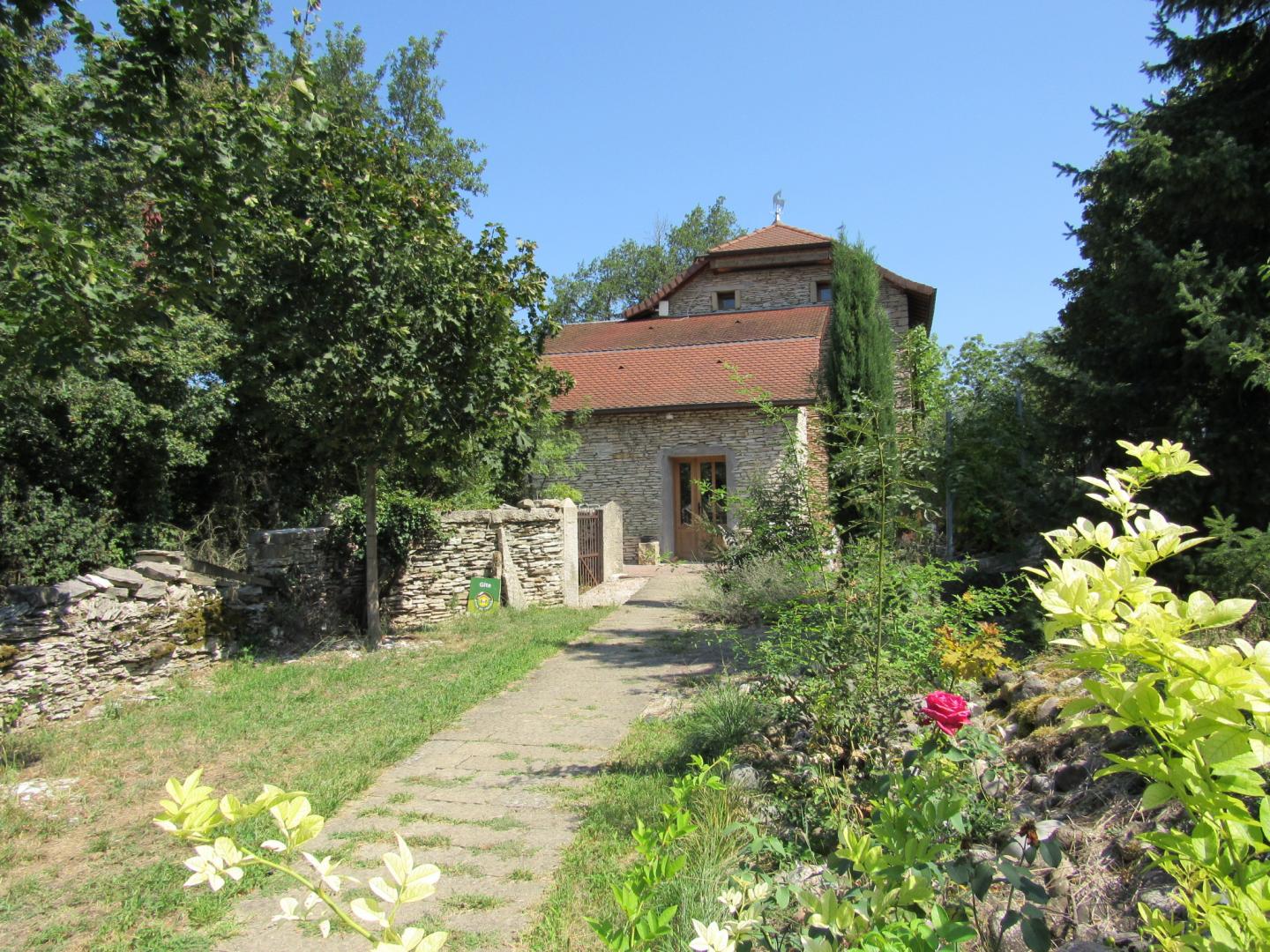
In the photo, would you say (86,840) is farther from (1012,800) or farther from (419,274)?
(419,274)

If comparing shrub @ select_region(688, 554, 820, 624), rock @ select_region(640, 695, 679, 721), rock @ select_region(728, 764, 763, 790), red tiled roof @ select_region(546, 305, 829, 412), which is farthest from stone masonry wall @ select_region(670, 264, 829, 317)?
rock @ select_region(728, 764, 763, 790)

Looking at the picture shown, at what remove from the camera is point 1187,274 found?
22.0 ft

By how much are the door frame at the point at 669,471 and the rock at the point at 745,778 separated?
13113 millimetres

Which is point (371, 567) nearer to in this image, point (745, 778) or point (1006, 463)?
point (745, 778)

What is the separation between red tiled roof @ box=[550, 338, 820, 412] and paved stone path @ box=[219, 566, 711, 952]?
972 centimetres

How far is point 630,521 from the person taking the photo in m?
18.2

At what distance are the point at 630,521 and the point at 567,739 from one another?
39.3 ft

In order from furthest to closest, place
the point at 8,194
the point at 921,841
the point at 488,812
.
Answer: the point at 8,194, the point at 488,812, the point at 921,841

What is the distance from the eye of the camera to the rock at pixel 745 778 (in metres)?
4.54

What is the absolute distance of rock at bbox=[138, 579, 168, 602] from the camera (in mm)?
7754

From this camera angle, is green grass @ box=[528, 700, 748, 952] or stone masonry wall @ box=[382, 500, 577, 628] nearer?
green grass @ box=[528, 700, 748, 952]

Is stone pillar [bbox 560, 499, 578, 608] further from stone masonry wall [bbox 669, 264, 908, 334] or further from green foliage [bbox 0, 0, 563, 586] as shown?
stone masonry wall [bbox 669, 264, 908, 334]

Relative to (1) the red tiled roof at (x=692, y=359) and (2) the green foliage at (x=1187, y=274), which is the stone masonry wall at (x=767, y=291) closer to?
(1) the red tiled roof at (x=692, y=359)

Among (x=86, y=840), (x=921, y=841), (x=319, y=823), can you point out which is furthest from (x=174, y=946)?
(x=921, y=841)
